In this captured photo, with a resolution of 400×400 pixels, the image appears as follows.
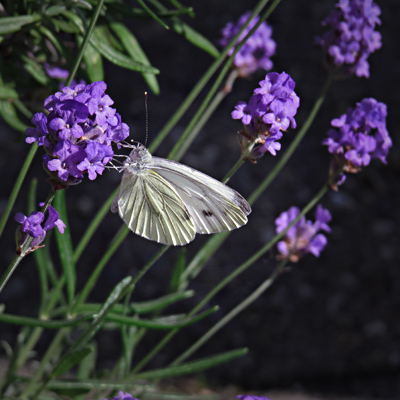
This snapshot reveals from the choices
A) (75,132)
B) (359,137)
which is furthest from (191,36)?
(75,132)

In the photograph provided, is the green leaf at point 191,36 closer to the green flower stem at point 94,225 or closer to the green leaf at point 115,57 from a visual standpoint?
the green leaf at point 115,57

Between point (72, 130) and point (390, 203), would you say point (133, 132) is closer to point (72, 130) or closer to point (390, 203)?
point (390, 203)

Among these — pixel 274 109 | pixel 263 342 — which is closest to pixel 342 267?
pixel 263 342

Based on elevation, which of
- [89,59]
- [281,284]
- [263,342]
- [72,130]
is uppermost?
[89,59]

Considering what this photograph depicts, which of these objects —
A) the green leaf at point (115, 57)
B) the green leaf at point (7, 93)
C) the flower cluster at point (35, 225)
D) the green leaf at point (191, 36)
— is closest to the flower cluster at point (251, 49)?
the green leaf at point (191, 36)

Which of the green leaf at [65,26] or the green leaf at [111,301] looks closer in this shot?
the green leaf at [111,301]

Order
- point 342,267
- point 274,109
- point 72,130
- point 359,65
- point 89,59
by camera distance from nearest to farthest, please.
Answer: point 72,130, point 274,109, point 89,59, point 359,65, point 342,267
